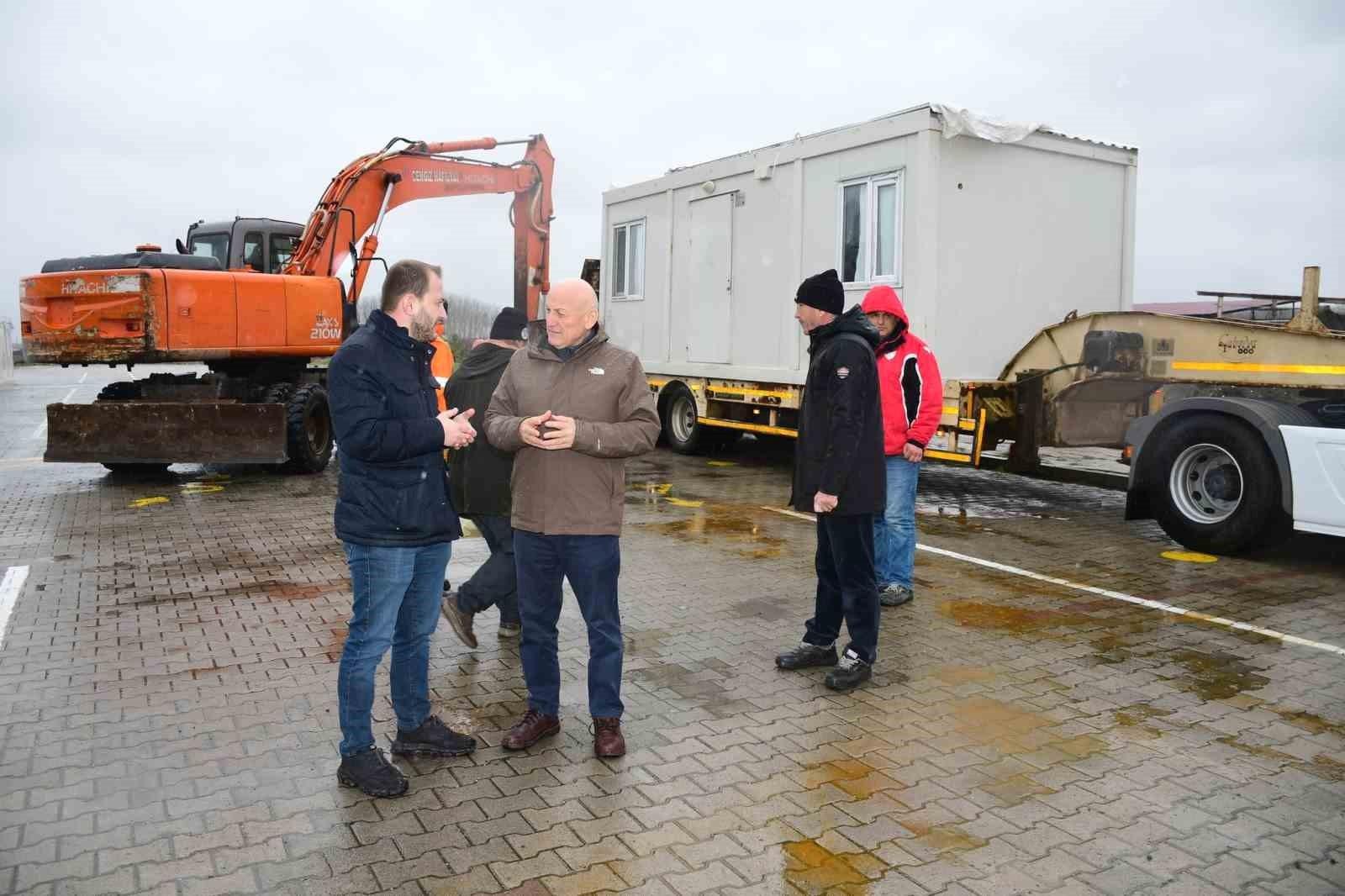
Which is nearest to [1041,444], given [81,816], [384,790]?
[384,790]

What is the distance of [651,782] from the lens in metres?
4.08

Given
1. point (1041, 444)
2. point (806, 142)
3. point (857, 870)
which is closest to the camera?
point (857, 870)

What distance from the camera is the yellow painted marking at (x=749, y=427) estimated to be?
39.9ft

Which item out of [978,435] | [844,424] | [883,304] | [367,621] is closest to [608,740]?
[367,621]

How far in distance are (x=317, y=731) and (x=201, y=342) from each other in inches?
300

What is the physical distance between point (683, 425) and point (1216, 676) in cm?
945

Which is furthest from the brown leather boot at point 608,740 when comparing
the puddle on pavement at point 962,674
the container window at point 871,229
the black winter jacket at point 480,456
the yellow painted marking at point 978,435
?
the container window at point 871,229

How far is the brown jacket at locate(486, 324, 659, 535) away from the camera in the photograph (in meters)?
4.20

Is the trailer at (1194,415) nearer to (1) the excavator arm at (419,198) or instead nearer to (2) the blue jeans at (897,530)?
(2) the blue jeans at (897,530)

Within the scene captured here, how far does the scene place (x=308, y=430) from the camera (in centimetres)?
1225

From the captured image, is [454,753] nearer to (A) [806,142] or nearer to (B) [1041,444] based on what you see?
(B) [1041,444]

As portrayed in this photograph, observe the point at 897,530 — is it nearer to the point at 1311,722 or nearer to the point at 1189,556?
the point at 1311,722

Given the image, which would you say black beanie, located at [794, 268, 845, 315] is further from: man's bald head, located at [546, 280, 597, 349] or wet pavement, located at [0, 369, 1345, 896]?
wet pavement, located at [0, 369, 1345, 896]

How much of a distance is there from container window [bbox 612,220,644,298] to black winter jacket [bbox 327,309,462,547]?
33.9ft
